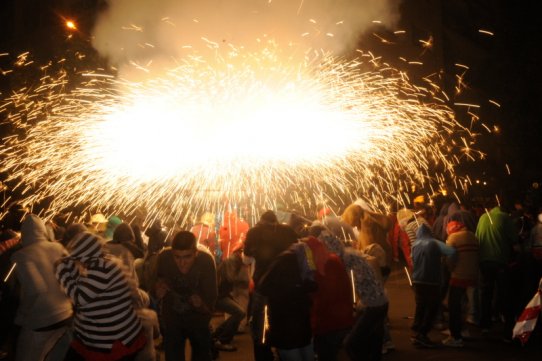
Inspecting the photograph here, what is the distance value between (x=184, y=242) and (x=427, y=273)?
3781mm

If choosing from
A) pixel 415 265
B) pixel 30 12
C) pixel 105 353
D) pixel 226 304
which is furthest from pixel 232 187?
pixel 30 12

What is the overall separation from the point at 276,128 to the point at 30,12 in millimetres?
21611

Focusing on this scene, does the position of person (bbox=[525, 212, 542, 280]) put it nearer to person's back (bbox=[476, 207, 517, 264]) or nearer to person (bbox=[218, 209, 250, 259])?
person's back (bbox=[476, 207, 517, 264])

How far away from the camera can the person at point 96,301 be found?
4.64 metres

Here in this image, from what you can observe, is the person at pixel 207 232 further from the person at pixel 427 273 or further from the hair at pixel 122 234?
the person at pixel 427 273

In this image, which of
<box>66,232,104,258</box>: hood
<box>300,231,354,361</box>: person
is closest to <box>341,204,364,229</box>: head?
<box>300,231,354,361</box>: person

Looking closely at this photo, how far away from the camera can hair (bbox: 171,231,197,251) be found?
581 centimetres

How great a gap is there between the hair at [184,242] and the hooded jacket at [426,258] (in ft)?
11.8

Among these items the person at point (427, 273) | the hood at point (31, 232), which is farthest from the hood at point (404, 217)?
the hood at point (31, 232)

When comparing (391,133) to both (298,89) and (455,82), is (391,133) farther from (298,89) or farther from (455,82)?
(455,82)

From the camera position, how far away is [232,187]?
10688 millimetres

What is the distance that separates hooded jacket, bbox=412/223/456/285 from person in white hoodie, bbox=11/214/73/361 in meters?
4.58

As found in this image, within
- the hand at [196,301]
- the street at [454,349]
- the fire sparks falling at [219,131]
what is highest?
the fire sparks falling at [219,131]

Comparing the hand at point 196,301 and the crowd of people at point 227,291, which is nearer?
the crowd of people at point 227,291
